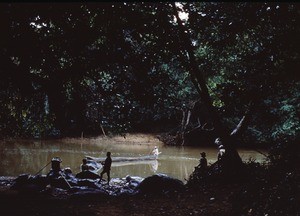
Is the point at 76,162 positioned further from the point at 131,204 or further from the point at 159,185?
the point at 131,204

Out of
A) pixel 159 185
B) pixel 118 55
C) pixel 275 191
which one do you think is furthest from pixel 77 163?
pixel 275 191

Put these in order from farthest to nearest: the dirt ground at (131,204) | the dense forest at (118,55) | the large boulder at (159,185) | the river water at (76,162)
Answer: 1. the river water at (76,162)
2. the large boulder at (159,185)
3. the dirt ground at (131,204)
4. the dense forest at (118,55)

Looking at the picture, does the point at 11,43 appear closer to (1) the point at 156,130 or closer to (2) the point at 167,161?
(2) the point at 167,161

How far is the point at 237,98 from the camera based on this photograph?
25.0 feet

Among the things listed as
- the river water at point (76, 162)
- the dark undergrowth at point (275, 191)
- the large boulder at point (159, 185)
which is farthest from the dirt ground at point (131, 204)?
the river water at point (76, 162)

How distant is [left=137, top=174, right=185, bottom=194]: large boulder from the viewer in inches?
444

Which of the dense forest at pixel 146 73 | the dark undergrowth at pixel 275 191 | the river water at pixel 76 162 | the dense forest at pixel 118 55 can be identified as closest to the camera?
the dark undergrowth at pixel 275 191

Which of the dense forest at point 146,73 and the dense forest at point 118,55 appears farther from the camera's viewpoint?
the dense forest at point 118,55

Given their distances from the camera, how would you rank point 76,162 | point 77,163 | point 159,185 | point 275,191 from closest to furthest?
point 275,191
point 159,185
point 77,163
point 76,162

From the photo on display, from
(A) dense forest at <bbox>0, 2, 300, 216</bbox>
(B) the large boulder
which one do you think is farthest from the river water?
(A) dense forest at <bbox>0, 2, 300, 216</bbox>

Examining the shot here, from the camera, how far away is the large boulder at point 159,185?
37.0ft

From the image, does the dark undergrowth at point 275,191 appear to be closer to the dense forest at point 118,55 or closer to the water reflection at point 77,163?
the dense forest at point 118,55

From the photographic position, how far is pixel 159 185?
37.7ft

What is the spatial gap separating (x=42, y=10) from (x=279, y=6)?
5887 mm
